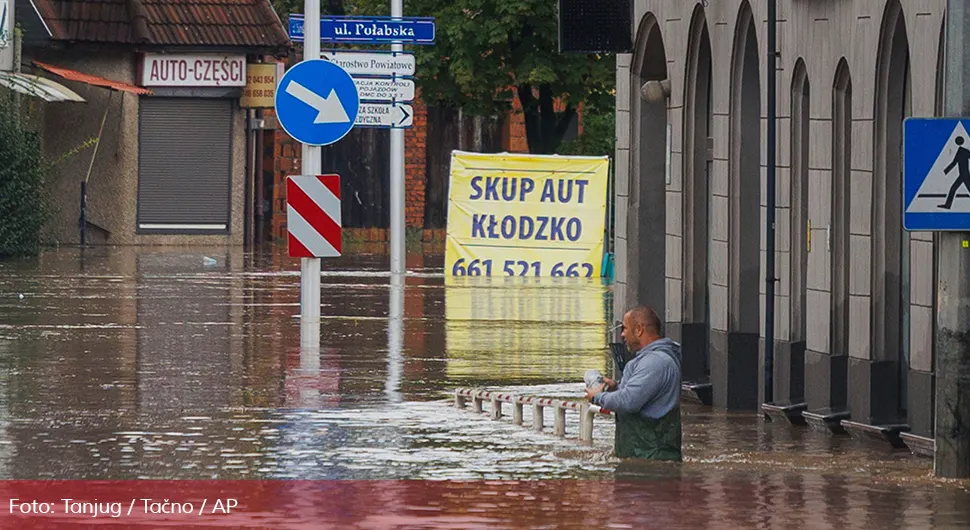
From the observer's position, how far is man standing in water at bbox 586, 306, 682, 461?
1227cm

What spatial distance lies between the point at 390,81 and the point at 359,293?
5487 mm

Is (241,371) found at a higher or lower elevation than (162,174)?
lower

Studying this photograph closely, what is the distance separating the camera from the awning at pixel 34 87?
37625 millimetres

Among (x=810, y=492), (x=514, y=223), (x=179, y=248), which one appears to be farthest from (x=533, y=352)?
(x=179, y=248)

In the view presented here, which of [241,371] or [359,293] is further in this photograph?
[359,293]

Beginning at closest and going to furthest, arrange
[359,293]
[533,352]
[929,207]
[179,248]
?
[929,207] < [533,352] < [359,293] < [179,248]

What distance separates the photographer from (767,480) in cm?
1188

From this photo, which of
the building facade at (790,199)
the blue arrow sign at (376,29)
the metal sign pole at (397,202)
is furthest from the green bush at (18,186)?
the building facade at (790,199)

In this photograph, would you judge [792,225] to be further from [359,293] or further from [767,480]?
[359,293]

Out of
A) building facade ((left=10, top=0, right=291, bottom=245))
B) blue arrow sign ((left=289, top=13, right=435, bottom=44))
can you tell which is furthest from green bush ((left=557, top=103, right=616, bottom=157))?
blue arrow sign ((left=289, top=13, right=435, bottom=44))

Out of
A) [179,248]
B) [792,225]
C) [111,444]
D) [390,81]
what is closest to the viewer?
[111,444]

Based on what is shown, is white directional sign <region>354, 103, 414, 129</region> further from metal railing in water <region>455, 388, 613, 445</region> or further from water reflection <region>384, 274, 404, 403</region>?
metal railing in water <region>455, 388, 613, 445</region>

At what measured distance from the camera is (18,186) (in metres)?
37.4

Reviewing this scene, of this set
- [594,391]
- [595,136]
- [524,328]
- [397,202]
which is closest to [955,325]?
[594,391]
